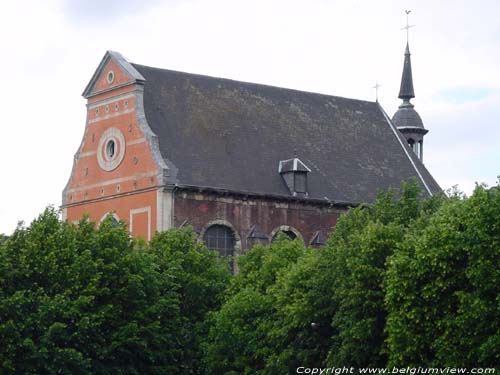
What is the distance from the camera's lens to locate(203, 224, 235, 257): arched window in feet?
214

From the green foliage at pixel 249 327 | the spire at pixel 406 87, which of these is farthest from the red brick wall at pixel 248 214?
the spire at pixel 406 87

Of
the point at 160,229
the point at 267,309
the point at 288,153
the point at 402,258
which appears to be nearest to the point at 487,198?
the point at 402,258

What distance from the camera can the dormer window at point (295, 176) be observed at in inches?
2692

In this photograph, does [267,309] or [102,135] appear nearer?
[267,309]

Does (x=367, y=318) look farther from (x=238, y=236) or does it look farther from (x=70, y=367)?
(x=238, y=236)

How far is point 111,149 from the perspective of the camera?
67.6m

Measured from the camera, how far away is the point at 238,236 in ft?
217

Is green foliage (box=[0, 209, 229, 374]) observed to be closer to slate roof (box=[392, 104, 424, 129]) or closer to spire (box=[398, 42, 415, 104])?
slate roof (box=[392, 104, 424, 129])

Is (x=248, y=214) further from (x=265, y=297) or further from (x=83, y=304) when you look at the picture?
(x=83, y=304)

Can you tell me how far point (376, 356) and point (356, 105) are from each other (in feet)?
124

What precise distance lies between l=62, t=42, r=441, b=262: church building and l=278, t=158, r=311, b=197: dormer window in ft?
0.17

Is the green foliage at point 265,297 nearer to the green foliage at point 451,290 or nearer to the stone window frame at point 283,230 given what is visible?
the green foliage at point 451,290

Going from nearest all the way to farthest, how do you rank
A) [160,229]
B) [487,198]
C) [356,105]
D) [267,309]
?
1. [487,198]
2. [267,309]
3. [160,229]
4. [356,105]

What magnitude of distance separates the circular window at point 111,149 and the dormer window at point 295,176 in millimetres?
8364
